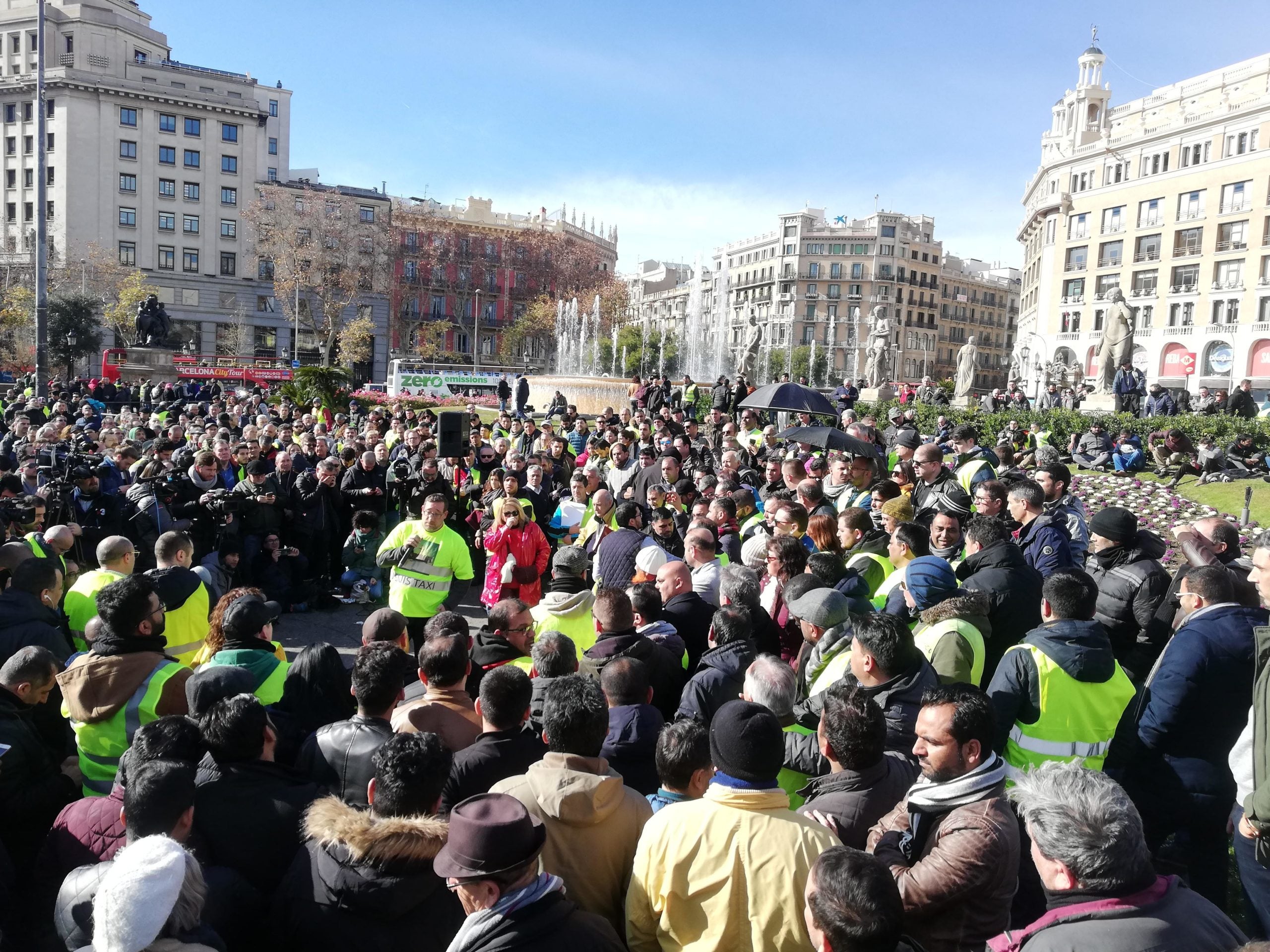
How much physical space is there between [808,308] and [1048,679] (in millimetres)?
103715

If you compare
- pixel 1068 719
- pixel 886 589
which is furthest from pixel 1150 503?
pixel 1068 719

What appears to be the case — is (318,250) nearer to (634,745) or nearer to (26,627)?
(26,627)

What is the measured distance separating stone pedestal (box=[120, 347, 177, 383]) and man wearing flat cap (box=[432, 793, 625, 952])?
31.9 metres

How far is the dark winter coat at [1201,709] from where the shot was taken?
12.6 ft

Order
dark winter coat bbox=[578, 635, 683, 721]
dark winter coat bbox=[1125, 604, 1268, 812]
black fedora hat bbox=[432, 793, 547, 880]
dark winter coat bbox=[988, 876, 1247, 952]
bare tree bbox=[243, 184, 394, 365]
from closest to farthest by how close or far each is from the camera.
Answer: dark winter coat bbox=[988, 876, 1247, 952]
black fedora hat bbox=[432, 793, 547, 880]
dark winter coat bbox=[1125, 604, 1268, 812]
dark winter coat bbox=[578, 635, 683, 721]
bare tree bbox=[243, 184, 394, 365]

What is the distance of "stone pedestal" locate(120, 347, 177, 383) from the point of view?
3031cm

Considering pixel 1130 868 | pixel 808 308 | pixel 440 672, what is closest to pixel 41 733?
pixel 440 672

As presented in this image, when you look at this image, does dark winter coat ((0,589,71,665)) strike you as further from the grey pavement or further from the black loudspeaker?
the black loudspeaker

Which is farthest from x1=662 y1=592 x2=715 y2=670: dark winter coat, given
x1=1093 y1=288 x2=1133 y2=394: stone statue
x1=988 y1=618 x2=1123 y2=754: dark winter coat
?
x1=1093 y1=288 x2=1133 y2=394: stone statue

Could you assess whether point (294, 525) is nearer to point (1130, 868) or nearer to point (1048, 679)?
point (1048, 679)

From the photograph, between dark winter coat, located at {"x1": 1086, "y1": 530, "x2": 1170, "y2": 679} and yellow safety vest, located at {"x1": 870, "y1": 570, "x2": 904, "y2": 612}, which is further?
yellow safety vest, located at {"x1": 870, "y1": 570, "x2": 904, "y2": 612}

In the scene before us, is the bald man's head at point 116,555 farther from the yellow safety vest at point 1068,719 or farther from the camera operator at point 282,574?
the yellow safety vest at point 1068,719

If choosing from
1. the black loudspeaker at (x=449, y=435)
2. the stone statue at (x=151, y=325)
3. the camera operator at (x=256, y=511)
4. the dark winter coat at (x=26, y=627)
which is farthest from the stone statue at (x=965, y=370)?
the stone statue at (x=151, y=325)

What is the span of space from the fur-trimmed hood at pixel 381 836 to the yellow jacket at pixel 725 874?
68cm
